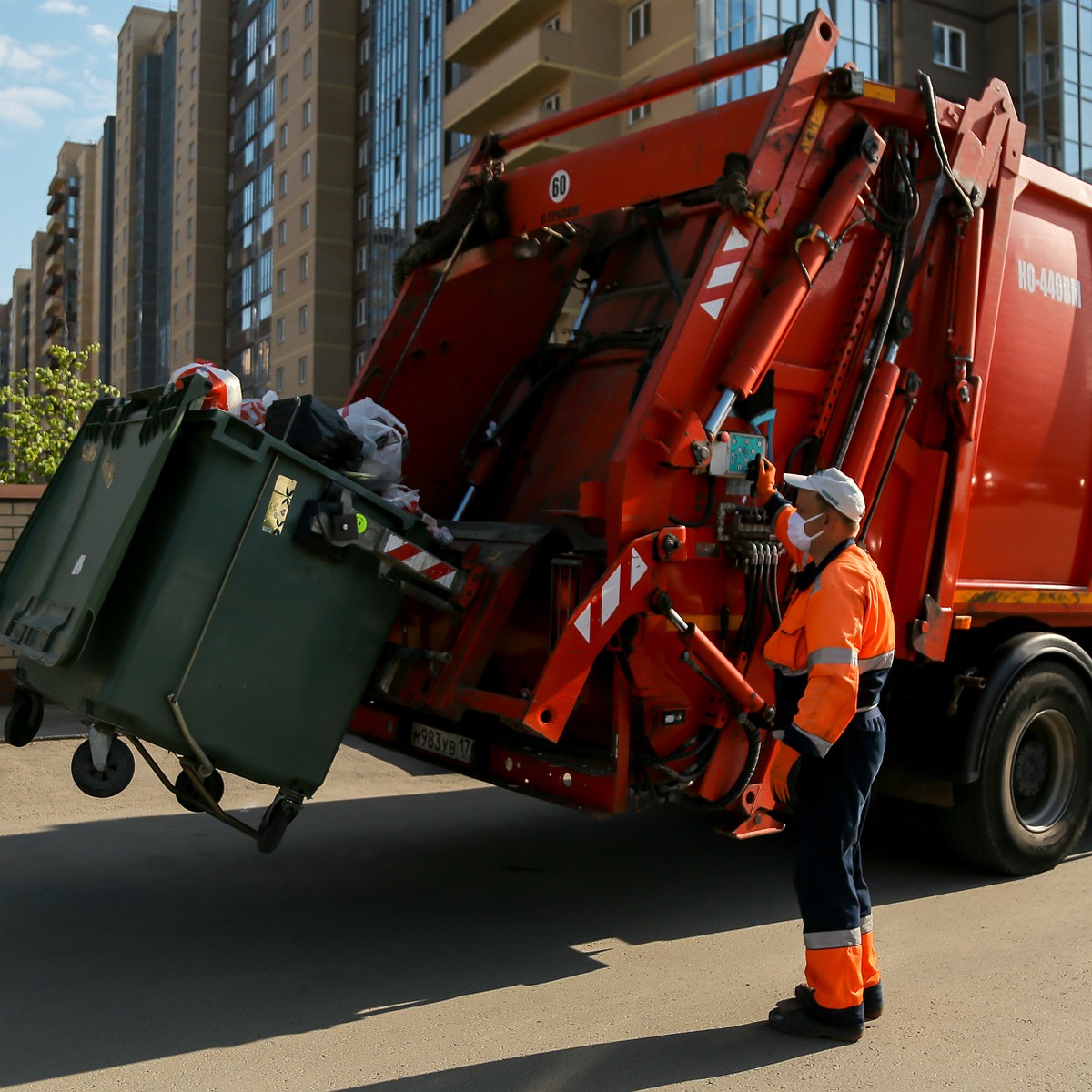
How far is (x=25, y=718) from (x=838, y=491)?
2810 millimetres

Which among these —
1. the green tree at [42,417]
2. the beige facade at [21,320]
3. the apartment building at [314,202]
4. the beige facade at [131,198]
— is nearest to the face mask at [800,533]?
the green tree at [42,417]

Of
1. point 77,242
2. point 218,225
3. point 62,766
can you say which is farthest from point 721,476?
point 77,242

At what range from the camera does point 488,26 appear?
1167 inches

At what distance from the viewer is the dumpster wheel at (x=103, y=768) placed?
371 centimetres

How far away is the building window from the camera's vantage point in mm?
26922

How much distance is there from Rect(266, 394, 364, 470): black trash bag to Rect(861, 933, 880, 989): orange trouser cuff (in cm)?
226

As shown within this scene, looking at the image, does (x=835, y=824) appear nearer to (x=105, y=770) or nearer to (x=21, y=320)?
(x=105, y=770)

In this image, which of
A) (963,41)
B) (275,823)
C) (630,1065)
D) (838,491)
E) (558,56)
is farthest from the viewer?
(963,41)

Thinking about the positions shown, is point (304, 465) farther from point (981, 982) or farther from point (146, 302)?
point (146, 302)

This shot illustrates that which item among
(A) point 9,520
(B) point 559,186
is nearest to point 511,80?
(A) point 9,520

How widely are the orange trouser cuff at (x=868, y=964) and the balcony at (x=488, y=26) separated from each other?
27957 mm

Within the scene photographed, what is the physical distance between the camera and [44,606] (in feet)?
12.3

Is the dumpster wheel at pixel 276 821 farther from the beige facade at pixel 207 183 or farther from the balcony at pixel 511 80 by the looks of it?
the beige facade at pixel 207 183

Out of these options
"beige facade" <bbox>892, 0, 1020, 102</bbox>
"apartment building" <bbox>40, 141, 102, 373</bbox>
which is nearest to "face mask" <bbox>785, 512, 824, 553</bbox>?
"beige facade" <bbox>892, 0, 1020, 102</bbox>
